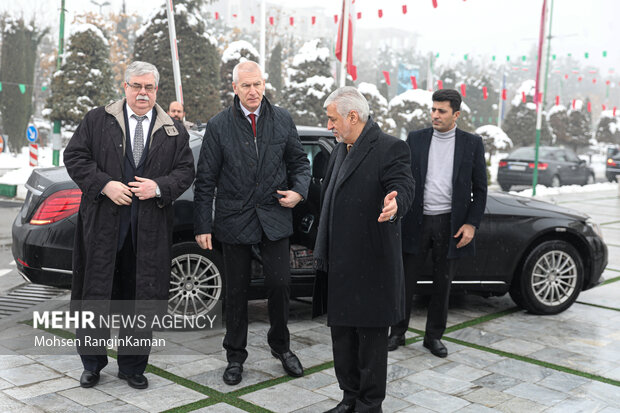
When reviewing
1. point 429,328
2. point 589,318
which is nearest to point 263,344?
point 429,328

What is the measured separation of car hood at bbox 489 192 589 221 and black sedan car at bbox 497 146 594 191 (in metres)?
15.1

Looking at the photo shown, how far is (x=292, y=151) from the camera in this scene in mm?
4535

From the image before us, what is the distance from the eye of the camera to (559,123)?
50.0 m

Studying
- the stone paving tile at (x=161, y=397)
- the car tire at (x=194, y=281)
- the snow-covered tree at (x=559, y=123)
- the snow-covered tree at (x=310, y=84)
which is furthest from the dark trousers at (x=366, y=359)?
the snow-covered tree at (x=559, y=123)

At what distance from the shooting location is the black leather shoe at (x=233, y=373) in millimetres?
4312

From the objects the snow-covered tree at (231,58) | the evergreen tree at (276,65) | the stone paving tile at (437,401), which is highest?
the evergreen tree at (276,65)

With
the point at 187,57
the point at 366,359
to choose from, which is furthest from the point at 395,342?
the point at 187,57

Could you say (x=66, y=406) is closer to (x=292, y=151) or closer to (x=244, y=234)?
(x=244, y=234)

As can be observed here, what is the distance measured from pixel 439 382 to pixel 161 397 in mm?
1723

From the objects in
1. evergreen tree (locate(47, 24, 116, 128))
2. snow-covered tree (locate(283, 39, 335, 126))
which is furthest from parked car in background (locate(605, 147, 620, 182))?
evergreen tree (locate(47, 24, 116, 128))

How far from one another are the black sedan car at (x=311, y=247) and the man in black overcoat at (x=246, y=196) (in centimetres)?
78

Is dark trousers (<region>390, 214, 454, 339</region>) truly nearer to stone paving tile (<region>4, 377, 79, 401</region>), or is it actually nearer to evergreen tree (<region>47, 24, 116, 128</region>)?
stone paving tile (<region>4, 377, 79, 401</region>)

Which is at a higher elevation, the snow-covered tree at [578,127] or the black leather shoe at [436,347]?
the snow-covered tree at [578,127]

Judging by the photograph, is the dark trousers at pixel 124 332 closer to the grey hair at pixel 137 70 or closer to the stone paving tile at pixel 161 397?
the stone paving tile at pixel 161 397
